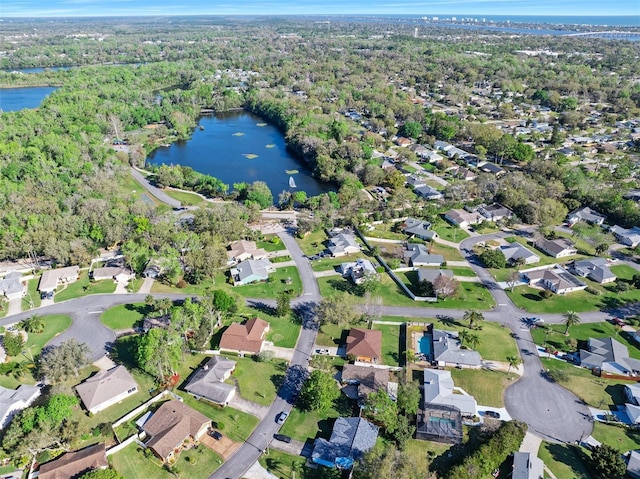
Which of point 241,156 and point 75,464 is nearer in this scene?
point 75,464

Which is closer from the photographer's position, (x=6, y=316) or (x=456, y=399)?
(x=456, y=399)

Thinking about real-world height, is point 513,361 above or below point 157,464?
above

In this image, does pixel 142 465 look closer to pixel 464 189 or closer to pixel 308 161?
pixel 464 189

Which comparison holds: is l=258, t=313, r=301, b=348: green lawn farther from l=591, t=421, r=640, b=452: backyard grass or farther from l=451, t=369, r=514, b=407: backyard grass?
l=591, t=421, r=640, b=452: backyard grass

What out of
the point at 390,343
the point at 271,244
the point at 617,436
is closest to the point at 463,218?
the point at 271,244

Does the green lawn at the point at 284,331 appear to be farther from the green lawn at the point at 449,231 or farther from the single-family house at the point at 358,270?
the green lawn at the point at 449,231

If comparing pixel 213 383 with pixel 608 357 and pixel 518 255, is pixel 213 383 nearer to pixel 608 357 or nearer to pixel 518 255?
pixel 608 357

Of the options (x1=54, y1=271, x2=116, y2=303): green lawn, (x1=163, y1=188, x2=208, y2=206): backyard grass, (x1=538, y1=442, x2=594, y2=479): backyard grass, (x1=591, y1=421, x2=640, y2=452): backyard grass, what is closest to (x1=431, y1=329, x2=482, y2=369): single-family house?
(x1=538, y1=442, x2=594, y2=479): backyard grass

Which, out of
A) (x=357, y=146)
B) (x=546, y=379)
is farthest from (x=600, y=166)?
(x=546, y=379)
